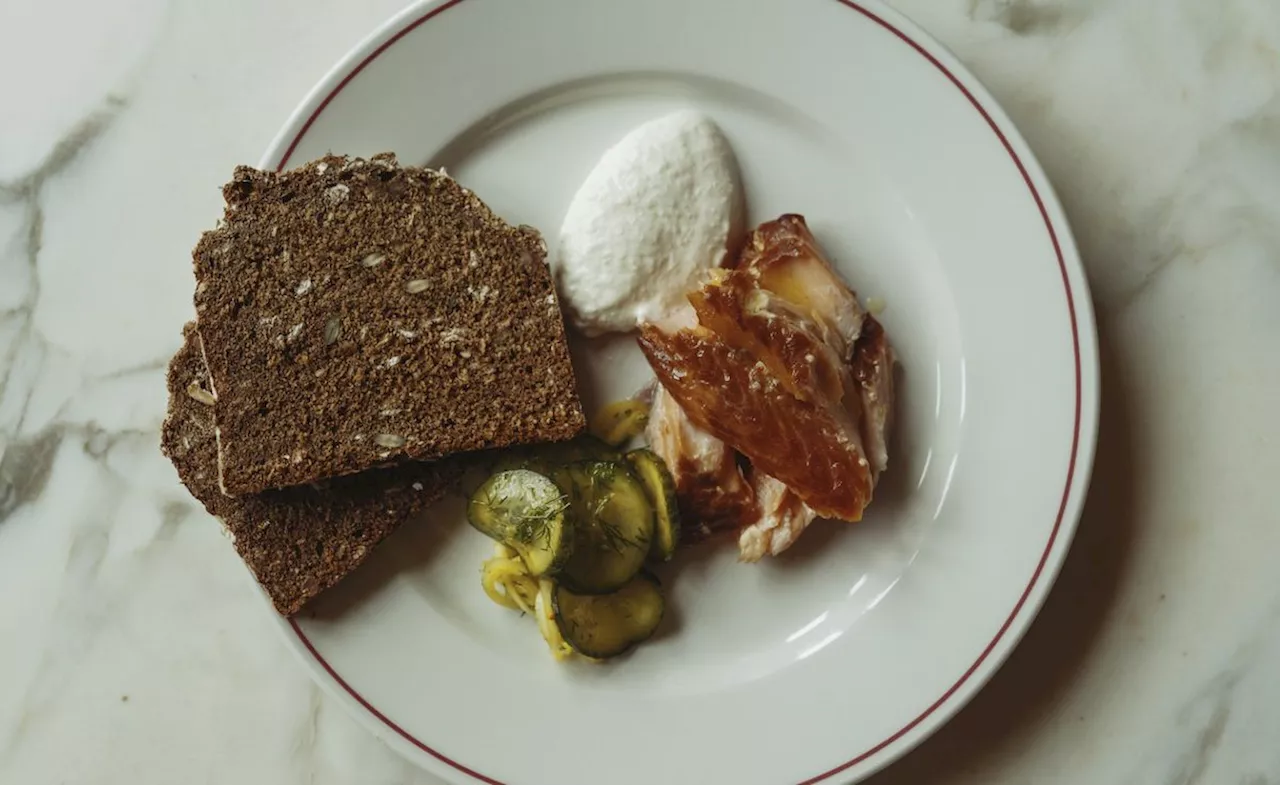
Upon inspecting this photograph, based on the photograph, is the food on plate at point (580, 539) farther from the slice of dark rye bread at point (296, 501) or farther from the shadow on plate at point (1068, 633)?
the shadow on plate at point (1068, 633)

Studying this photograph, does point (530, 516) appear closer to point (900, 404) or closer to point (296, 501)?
point (296, 501)

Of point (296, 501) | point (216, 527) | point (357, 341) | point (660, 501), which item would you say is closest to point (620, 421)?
point (660, 501)

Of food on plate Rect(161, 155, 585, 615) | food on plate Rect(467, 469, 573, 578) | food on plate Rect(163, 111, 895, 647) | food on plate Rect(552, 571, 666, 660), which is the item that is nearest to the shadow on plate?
food on plate Rect(163, 111, 895, 647)

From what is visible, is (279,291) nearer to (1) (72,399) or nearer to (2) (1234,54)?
(1) (72,399)

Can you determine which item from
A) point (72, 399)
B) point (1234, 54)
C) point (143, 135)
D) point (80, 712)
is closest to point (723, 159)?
point (1234, 54)

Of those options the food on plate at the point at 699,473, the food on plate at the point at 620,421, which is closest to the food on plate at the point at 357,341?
the food on plate at the point at 620,421

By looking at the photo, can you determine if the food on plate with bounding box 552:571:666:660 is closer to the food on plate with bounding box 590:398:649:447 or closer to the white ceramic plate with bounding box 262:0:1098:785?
the white ceramic plate with bounding box 262:0:1098:785
